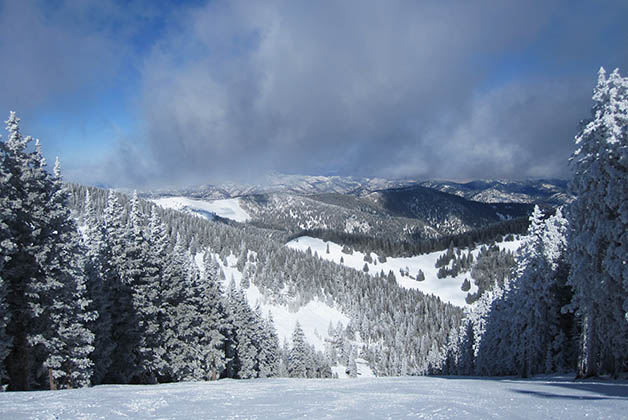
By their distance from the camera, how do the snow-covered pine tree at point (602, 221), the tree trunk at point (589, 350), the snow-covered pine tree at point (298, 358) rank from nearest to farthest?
1. the snow-covered pine tree at point (602, 221)
2. the tree trunk at point (589, 350)
3. the snow-covered pine tree at point (298, 358)

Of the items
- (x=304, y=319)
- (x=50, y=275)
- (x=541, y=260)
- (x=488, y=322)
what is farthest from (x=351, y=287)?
(x=50, y=275)

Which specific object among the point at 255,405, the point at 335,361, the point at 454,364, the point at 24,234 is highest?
the point at 24,234

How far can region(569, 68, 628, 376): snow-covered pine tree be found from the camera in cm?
1973

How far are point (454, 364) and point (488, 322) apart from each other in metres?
30.4

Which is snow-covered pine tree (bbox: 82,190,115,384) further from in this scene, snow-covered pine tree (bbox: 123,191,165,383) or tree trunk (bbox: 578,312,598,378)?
tree trunk (bbox: 578,312,598,378)

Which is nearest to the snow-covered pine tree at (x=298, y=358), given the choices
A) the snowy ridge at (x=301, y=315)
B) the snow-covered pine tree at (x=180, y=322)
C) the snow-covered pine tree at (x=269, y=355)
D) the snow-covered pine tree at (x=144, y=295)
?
the snow-covered pine tree at (x=269, y=355)

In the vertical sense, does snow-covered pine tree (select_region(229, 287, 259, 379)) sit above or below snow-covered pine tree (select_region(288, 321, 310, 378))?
above

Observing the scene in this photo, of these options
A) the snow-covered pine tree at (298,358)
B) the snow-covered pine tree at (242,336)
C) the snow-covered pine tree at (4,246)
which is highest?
the snow-covered pine tree at (4,246)

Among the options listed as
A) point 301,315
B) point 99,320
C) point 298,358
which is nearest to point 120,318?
point 99,320

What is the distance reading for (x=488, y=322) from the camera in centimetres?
5519

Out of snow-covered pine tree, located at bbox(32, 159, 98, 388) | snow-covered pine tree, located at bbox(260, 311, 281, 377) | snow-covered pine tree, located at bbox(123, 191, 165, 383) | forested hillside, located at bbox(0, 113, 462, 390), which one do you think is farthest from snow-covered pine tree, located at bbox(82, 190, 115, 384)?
snow-covered pine tree, located at bbox(260, 311, 281, 377)

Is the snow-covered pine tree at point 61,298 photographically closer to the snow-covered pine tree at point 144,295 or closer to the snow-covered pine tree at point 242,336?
the snow-covered pine tree at point 144,295

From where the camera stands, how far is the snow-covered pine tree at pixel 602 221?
1973 cm

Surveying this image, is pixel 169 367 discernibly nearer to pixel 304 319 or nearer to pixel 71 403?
pixel 71 403
